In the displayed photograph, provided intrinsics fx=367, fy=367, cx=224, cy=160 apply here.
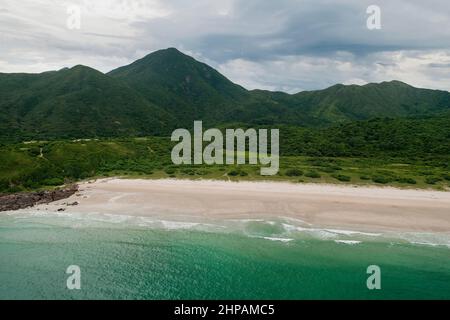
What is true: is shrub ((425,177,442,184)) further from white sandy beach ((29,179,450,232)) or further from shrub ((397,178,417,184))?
white sandy beach ((29,179,450,232))

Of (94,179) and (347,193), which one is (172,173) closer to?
(94,179)

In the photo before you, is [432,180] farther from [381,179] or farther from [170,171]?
[170,171]

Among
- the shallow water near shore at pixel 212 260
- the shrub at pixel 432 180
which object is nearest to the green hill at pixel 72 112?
the shallow water near shore at pixel 212 260

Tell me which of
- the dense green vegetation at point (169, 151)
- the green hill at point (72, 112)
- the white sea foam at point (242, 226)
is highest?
the green hill at point (72, 112)

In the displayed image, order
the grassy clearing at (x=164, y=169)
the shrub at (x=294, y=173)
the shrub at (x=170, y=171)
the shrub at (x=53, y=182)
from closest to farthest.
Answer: the grassy clearing at (x=164, y=169) → the shrub at (x=53, y=182) → the shrub at (x=294, y=173) → the shrub at (x=170, y=171)

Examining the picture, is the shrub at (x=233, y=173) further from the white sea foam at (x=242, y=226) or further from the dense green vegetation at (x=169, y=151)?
the white sea foam at (x=242, y=226)

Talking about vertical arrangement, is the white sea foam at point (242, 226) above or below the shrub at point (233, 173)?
below
